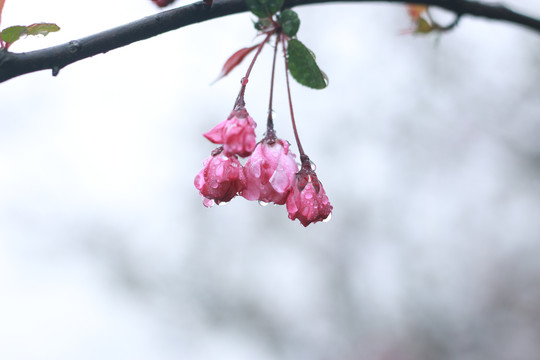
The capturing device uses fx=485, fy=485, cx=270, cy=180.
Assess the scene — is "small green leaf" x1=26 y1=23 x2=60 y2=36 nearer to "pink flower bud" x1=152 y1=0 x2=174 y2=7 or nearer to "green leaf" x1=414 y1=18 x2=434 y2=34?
"pink flower bud" x1=152 y1=0 x2=174 y2=7

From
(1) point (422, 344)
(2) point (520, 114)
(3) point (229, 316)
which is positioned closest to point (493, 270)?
(1) point (422, 344)

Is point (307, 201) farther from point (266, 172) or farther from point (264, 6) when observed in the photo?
point (264, 6)

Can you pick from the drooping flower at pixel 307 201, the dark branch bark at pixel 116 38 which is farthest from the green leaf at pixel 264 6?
the drooping flower at pixel 307 201

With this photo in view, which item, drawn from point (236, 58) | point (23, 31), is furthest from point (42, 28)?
point (236, 58)

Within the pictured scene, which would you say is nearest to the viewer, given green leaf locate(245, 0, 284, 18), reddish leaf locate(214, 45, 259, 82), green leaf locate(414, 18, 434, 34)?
green leaf locate(245, 0, 284, 18)

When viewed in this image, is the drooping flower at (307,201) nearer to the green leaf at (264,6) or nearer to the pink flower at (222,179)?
the pink flower at (222,179)

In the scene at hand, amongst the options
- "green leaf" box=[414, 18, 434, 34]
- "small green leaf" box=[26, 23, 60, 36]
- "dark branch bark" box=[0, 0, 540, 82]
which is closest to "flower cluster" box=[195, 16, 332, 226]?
"dark branch bark" box=[0, 0, 540, 82]
